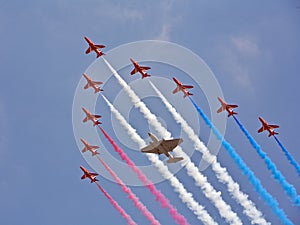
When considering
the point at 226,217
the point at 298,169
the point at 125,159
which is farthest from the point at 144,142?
the point at 298,169

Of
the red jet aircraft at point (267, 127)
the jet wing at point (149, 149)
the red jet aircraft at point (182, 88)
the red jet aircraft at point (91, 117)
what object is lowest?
the red jet aircraft at point (267, 127)

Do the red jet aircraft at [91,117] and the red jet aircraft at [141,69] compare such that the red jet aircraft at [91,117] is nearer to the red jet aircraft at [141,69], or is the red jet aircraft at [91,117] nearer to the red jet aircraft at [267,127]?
the red jet aircraft at [141,69]

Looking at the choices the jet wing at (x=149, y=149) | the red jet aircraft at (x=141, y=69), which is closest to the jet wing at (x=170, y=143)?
the jet wing at (x=149, y=149)

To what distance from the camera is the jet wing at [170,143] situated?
95.0m

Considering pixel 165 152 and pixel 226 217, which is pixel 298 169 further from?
pixel 165 152

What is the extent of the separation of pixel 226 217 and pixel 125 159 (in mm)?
20072

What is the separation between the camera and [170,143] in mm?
95438

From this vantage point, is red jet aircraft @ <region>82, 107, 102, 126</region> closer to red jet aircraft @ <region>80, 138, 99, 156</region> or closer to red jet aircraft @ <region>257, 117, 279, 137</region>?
red jet aircraft @ <region>80, 138, 99, 156</region>

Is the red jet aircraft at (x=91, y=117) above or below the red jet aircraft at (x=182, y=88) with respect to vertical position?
above

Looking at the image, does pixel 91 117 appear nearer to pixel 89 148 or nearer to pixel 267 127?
pixel 89 148

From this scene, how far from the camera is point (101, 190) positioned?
107 m

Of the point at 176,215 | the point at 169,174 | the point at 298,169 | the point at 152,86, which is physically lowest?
the point at 298,169

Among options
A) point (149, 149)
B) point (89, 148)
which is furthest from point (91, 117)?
point (149, 149)

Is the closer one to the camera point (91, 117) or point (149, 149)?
point (149, 149)
